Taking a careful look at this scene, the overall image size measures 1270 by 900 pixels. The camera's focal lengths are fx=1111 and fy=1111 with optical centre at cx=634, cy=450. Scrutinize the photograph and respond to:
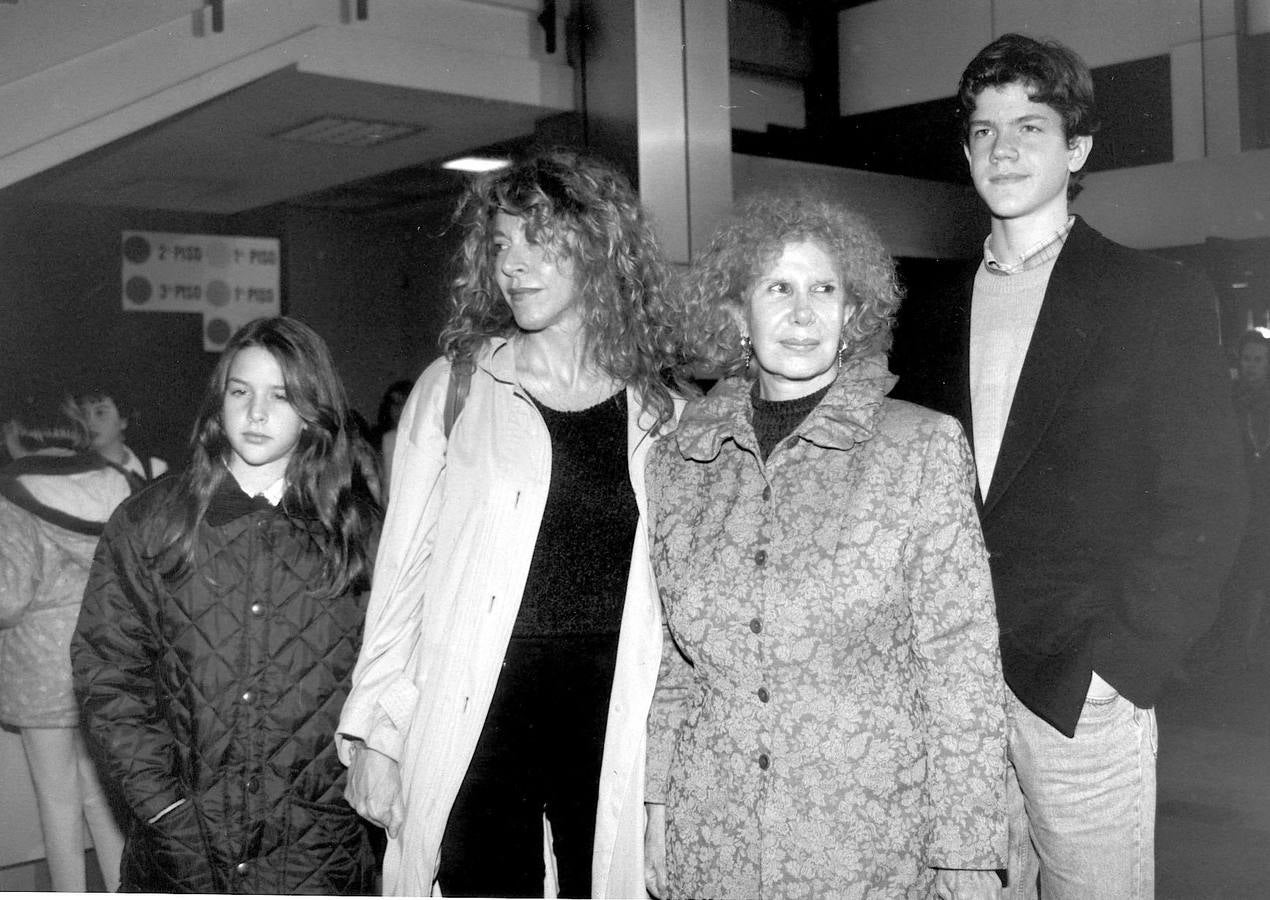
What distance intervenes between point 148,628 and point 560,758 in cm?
73

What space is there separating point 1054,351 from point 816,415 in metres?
0.41

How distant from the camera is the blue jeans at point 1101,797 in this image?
1.62 meters

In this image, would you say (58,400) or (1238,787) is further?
(58,400)

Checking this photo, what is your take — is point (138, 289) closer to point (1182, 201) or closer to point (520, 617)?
point (520, 617)

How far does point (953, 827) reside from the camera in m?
1.43

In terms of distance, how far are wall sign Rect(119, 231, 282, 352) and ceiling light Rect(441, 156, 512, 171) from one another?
0.63 metres

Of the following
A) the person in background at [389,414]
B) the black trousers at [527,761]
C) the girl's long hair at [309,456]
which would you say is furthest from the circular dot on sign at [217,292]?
the black trousers at [527,761]

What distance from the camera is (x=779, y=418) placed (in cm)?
163

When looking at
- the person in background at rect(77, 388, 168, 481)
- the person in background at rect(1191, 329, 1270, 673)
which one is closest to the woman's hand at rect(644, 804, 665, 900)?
the person in background at rect(1191, 329, 1270, 673)

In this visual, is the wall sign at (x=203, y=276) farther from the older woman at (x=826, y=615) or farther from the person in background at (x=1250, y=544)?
the person in background at (x=1250, y=544)

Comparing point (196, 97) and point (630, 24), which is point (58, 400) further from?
point (630, 24)

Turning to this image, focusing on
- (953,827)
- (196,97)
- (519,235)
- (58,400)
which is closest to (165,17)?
(196,97)

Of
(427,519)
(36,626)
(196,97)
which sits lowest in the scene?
(36,626)

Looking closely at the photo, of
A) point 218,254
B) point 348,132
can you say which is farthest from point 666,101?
point 218,254
